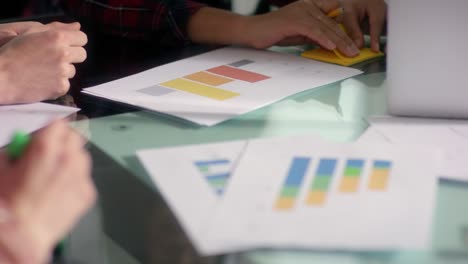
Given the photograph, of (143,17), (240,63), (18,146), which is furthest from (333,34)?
(18,146)

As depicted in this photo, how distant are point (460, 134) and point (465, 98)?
74 millimetres

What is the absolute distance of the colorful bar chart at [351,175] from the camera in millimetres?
733

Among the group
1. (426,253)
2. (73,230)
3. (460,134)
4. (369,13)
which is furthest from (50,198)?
(369,13)

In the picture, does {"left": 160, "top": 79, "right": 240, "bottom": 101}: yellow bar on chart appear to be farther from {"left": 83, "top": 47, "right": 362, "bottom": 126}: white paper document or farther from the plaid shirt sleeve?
the plaid shirt sleeve

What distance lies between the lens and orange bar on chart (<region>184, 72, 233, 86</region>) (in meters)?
1.10

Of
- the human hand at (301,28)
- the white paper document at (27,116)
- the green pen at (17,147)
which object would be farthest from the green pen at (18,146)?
the human hand at (301,28)

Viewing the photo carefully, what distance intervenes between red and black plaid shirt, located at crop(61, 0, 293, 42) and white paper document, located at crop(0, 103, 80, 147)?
41 cm

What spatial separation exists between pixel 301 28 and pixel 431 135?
42 cm

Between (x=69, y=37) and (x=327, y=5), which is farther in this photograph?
(x=327, y=5)

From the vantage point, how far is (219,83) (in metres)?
1.09

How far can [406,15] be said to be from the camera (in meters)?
0.94

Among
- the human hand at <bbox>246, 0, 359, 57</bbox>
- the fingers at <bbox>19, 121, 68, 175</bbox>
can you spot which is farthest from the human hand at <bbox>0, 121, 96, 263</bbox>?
the human hand at <bbox>246, 0, 359, 57</bbox>

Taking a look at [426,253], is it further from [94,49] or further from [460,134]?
[94,49]

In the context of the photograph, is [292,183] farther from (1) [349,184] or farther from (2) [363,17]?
(2) [363,17]
